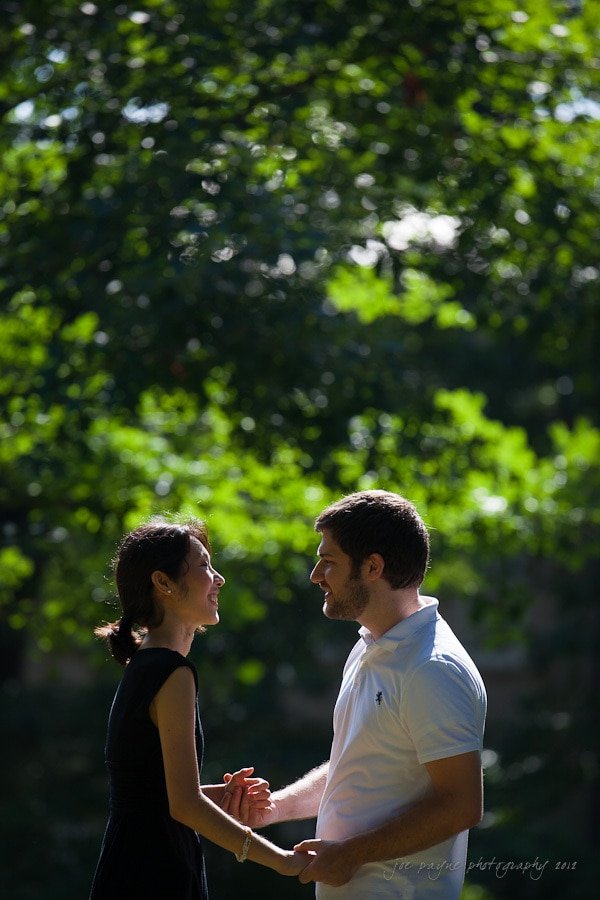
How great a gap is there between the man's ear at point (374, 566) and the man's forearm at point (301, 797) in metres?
0.64

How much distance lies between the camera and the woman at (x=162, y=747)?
283 centimetres

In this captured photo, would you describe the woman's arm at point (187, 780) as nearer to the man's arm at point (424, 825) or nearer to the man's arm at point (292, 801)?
the man's arm at point (424, 825)

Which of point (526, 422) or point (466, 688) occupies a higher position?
point (466, 688)

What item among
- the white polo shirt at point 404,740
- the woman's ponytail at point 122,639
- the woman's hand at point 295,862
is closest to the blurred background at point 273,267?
the woman's ponytail at point 122,639

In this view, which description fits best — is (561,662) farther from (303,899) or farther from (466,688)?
(466,688)

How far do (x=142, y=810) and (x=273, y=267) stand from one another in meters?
3.45

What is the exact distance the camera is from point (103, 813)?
14.7m

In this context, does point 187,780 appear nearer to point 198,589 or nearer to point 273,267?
point 198,589

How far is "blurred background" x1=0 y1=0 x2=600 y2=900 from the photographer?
20.1 feet

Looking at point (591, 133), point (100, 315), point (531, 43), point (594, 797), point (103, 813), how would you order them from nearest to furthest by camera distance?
point (100, 315) → point (531, 43) → point (591, 133) → point (103, 813) → point (594, 797)

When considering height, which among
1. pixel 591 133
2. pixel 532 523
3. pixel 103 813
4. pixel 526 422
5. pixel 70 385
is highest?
pixel 591 133

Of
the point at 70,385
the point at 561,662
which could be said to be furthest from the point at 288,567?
the point at 561,662

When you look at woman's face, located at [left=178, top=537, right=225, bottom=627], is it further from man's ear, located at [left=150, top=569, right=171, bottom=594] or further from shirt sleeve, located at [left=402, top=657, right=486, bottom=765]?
shirt sleeve, located at [left=402, top=657, right=486, bottom=765]

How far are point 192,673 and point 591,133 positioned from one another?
5654 mm
